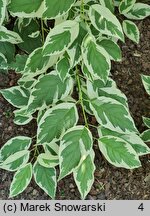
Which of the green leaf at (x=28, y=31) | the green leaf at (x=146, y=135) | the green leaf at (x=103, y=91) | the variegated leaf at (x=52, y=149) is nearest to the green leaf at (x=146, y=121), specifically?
the green leaf at (x=146, y=135)

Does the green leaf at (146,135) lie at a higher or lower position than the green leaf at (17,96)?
lower

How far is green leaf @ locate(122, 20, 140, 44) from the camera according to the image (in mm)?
1148

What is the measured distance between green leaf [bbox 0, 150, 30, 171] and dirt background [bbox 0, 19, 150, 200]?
4.4 inches

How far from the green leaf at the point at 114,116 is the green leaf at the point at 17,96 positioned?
9.4 inches

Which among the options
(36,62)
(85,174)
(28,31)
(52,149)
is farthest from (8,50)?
(85,174)

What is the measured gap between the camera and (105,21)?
0.87 meters

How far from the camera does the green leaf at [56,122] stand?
917 millimetres

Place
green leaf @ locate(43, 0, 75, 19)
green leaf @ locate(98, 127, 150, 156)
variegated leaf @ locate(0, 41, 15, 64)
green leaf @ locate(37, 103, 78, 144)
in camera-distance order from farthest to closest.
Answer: variegated leaf @ locate(0, 41, 15, 64) → green leaf @ locate(98, 127, 150, 156) → green leaf @ locate(37, 103, 78, 144) → green leaf @ locate(43, 0, 75, 19)

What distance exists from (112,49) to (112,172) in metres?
0.38

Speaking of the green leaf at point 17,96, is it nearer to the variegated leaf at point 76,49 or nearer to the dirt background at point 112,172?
the dirt background at point 112,172

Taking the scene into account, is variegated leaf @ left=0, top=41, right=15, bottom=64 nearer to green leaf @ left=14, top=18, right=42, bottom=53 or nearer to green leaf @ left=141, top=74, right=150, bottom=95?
green leaf @ left=14, top=18, right=42, bottom=53

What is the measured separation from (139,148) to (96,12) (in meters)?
0.36

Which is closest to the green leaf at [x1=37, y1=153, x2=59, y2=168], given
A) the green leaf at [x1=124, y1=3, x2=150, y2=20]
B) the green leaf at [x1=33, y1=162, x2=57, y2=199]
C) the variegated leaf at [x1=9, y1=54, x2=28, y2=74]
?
the green leaf at [x1=33, y1=162, x2=57, y2=199]

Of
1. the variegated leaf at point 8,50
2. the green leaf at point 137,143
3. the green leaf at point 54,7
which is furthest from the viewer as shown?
the variegated leaf at point 8,50
